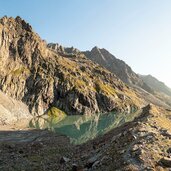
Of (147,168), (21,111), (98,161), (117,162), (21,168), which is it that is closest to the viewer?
(147,168)

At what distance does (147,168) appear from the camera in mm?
27594

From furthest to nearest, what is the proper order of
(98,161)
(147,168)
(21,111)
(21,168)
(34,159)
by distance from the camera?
(21,111) → (34,159) → (21,168) → (98,161) → (147,168)

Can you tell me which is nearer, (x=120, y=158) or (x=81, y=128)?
(x=120, y=158)

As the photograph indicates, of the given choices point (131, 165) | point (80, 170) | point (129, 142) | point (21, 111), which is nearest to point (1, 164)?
point (80, 170)

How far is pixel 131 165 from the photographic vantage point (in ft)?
91.9

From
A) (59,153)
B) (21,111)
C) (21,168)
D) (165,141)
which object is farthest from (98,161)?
(21,111)

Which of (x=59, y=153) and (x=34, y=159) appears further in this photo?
(x=59, y=153)

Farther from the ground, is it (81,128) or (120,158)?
(81,128)

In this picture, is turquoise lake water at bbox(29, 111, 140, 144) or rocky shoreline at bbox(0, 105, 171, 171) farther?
turquoise lake water at bbox(29, 111, 140, 144)

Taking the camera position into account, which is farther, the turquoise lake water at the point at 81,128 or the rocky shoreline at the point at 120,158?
the turquoise lake water at the point at 81,128

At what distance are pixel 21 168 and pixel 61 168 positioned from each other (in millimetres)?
5504

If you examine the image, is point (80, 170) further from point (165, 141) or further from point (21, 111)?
point (21, 111)

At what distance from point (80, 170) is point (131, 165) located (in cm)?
833

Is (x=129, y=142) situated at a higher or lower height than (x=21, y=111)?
lower
